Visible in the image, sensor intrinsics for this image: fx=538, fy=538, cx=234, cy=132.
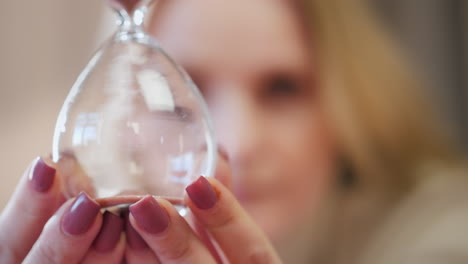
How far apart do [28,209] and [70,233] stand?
10 cm

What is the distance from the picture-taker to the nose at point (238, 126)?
1093 millimetres

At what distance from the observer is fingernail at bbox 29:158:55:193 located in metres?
0.53

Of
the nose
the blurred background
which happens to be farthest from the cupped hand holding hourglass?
the blurred background

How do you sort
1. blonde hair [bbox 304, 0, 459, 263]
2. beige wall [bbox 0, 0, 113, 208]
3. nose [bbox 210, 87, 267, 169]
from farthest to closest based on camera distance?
beige wall [bbox 0, 0, 113, 208] < blonde hair [bbox 304, 0, 459, 263] < nose [bbox 210, 87, 267, 169]

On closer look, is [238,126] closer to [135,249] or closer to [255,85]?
[255,85]

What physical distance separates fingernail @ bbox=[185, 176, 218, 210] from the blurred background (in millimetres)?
1021

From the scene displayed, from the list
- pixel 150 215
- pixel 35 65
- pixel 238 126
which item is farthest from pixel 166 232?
pixel 35 65

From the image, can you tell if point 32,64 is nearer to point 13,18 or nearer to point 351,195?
point 13,18

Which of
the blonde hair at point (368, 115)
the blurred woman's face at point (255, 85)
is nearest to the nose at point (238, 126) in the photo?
the blurred woman's face at point (255, 85)

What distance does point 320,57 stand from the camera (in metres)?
1.29

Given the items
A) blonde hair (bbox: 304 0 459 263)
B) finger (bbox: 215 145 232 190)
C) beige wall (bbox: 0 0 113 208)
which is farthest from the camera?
beige wall (bbox: 0 0 113 208)

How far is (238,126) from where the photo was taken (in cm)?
113

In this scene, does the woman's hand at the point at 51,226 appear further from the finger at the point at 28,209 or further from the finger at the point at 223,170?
the finger at the point at 223,170

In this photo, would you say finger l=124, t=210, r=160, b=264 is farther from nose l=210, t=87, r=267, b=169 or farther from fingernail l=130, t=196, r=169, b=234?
nose l=210, t=87, r=267, b=169
